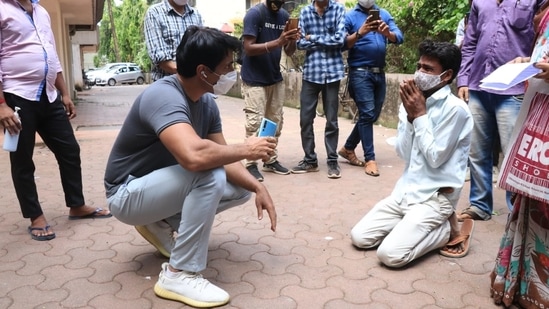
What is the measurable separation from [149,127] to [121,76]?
30.5 metres

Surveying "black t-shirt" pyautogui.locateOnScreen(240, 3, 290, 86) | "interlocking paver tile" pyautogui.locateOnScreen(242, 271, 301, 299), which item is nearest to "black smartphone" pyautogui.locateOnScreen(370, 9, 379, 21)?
"black t-shirt" pyautogui.locateOnScreen(240, 3, 290, 86)

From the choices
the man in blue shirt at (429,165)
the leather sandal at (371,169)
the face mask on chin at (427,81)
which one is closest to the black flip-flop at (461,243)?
the man in blue shirt at (429,165)

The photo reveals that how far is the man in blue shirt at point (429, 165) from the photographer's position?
9.00ft

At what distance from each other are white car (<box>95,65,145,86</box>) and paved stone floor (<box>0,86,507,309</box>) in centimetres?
2776

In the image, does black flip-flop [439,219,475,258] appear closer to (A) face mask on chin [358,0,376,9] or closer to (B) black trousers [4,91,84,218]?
(B) black trousers [4,91,84,218]

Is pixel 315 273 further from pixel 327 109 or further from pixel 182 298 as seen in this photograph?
pixel 327 109

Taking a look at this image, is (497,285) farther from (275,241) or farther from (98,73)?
(98,73)

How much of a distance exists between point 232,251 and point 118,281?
71 centimetres

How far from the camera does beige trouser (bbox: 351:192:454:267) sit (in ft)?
8.90

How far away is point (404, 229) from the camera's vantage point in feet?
9.09

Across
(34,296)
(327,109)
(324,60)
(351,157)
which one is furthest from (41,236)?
(351,157)

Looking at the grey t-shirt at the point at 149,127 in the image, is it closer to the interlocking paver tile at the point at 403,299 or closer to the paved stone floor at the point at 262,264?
the paved stone floor at the point at 262,264

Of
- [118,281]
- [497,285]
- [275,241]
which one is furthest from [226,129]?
[497,285]

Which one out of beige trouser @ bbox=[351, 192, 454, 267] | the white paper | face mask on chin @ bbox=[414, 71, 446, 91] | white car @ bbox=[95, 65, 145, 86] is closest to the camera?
the white paper
